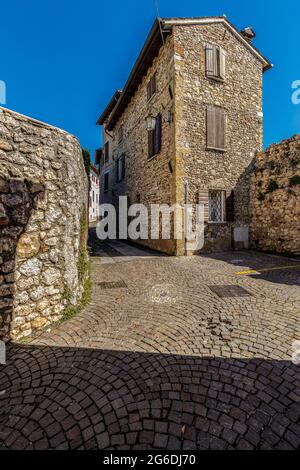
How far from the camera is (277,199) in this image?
9.31 metres

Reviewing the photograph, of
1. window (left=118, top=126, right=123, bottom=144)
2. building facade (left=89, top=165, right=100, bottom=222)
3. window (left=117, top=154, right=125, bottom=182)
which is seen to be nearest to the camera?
window (left=117, top=154, right=125, bottom=182)

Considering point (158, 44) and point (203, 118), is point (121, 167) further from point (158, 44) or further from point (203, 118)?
point (203, 118)

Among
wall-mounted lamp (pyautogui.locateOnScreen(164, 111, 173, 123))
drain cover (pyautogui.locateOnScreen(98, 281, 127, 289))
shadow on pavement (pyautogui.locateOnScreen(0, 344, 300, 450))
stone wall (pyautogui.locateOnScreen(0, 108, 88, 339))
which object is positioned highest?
wall-mounted lamp (pyautogui.locateOnScreen(164, 111, 173, 123))

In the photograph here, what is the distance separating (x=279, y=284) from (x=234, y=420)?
419 centimetres

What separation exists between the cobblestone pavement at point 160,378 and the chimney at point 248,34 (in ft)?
44.2

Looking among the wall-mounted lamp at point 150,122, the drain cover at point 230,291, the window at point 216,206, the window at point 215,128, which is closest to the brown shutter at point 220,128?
the window at point 215,128

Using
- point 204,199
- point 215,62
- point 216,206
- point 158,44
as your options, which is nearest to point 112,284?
point 204,199

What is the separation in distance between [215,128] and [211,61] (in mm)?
2821

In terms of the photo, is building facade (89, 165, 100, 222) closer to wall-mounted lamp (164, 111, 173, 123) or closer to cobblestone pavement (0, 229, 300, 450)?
wall-mounted lamp (164, 111, 173, 123)

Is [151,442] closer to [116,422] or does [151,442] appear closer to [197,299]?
[116,422]

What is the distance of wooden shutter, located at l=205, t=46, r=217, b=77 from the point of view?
9.27m

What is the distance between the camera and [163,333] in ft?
10.2

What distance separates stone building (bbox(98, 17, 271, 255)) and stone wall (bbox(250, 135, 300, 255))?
50 centimetres

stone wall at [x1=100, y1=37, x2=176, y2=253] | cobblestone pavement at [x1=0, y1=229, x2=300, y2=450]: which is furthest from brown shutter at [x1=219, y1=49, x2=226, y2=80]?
cobblestone pavement at [x1=0, y1=229, x2=300, y2=450]
